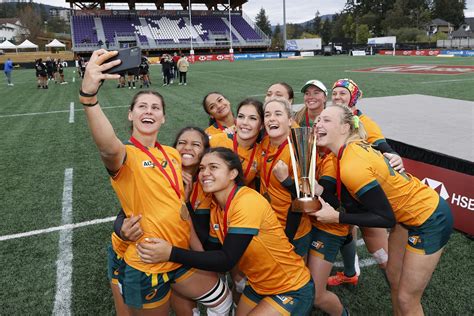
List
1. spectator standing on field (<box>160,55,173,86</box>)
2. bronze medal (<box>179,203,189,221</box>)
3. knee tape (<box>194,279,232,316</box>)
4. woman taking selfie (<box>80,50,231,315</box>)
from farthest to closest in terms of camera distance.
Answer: spectator standing on field (<box>160,55,173,86</box>), knee tape (<box>194,279,232,316</box>), bronze medal (<box>179,203,189,221</box>), woman taking selfie (<box>80,50,231,315</box>)

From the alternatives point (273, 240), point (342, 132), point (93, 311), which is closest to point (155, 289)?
point (273, 240)

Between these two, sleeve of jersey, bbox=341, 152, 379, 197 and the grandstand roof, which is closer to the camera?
sleeve of jersey, bbox=341, 152, 379, 197

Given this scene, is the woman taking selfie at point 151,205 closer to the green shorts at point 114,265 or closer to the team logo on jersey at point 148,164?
the team logo on jersey at point 148,164

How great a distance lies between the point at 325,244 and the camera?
123 inches

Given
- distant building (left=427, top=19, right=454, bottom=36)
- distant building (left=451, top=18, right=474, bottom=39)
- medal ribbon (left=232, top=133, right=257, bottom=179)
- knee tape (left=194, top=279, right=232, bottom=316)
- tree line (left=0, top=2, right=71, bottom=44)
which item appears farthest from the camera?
distant building (left=427, top=19, right=454, bottom=36)

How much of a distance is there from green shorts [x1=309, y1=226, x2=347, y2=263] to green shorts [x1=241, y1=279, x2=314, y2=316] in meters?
0.49

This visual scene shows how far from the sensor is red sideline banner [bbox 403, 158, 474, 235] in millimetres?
4406

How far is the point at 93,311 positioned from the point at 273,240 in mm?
2031

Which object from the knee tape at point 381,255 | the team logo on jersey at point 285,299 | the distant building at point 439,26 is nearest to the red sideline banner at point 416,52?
the knee tape at point 381,255

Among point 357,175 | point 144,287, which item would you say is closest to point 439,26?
point 357,175

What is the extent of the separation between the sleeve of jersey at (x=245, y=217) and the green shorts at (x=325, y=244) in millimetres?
963

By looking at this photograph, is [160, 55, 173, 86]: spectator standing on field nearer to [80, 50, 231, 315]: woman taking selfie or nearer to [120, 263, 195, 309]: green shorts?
[80, 50, 231, 315]: woman taking selfie

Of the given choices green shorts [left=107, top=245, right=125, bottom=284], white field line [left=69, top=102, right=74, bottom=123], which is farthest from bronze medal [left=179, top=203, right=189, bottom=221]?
white field line [left=69, top=102, right=74, bottom=123]

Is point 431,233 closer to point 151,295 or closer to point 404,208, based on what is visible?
point 404,208
